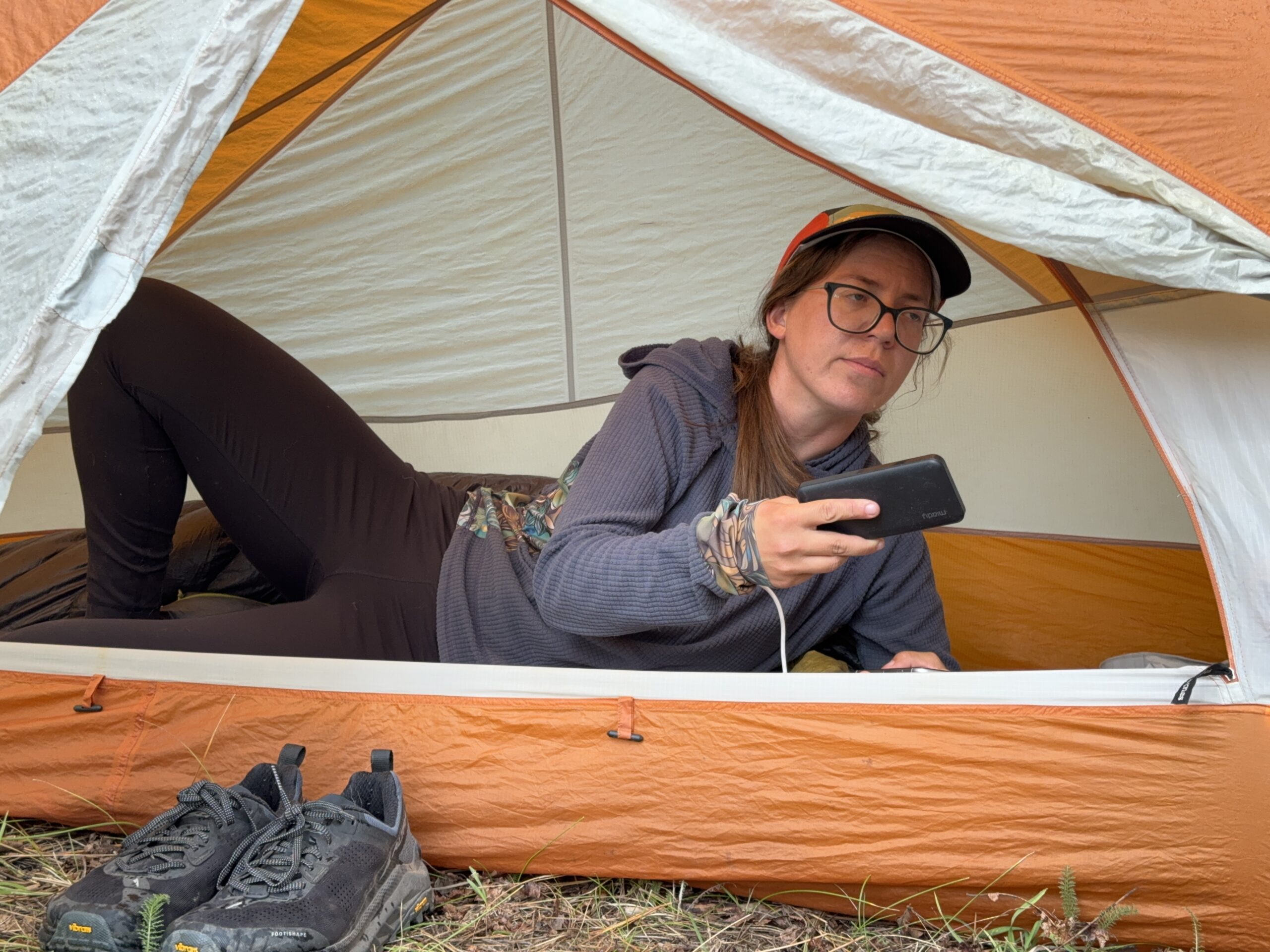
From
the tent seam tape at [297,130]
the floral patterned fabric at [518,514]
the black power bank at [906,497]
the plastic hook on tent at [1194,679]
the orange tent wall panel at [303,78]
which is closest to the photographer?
the black power bank at [906,497]

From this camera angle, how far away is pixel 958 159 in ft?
3.14

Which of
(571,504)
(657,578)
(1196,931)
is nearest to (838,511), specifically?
(657,578)

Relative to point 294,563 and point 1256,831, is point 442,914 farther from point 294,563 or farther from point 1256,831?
point 1256,831

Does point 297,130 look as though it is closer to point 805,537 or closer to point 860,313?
point 860,313

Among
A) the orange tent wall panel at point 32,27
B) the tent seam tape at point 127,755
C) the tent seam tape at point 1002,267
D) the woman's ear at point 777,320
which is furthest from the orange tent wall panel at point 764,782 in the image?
the tent seam tape at point 1002,267

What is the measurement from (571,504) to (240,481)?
573 millimetres

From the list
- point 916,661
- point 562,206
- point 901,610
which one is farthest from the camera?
point 562,206

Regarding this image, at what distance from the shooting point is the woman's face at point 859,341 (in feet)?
3.98

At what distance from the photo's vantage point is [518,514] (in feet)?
Result: 4.75

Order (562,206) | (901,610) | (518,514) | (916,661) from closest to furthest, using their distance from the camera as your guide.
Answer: (916,661) → (901,610) → (518,514) → (562,206)

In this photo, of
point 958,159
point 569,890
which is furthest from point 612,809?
point 958,159

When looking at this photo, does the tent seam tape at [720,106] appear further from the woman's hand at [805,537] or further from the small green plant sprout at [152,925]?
the small green plant sprout at [152,925]

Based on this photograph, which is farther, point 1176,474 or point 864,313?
point 864,313

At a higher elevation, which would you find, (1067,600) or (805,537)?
(805,537)
